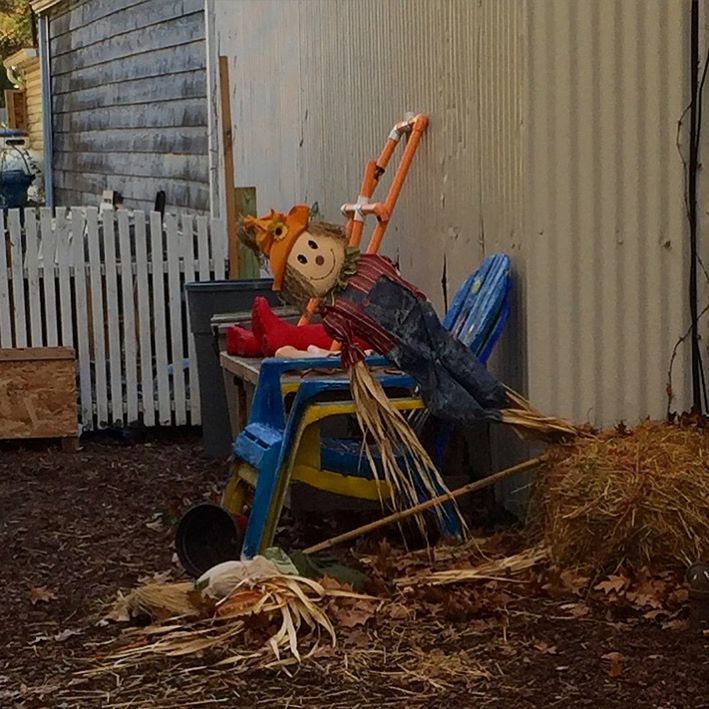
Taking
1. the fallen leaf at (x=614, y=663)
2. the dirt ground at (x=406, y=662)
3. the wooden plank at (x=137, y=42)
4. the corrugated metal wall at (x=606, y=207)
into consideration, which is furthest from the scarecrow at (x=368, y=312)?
the wooden plank at (x=137, y=42)

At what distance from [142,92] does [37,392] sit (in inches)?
304

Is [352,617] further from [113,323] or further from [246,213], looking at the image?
[246,213]

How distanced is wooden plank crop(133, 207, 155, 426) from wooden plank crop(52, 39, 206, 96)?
13.4 ft

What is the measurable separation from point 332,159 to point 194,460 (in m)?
2.23

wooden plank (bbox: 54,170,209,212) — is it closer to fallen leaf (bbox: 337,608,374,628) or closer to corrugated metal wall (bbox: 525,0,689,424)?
corrugated metal wall (bbox: 525,0,689,424)

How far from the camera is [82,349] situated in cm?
928

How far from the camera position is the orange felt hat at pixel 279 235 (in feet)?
17.2

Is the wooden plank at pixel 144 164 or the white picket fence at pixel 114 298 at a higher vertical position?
the wooden plank at pixel 144 164

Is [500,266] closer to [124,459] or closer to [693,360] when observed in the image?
[693,360]

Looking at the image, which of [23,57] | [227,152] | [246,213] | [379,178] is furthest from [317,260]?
[23,57]

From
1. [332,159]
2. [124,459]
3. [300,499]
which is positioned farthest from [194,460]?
[300,499]

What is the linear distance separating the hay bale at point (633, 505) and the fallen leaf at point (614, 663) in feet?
2.04

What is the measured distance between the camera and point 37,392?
28.4ft

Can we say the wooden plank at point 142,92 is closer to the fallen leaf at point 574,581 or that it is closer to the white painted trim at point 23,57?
the white painted trim at point 23,57
